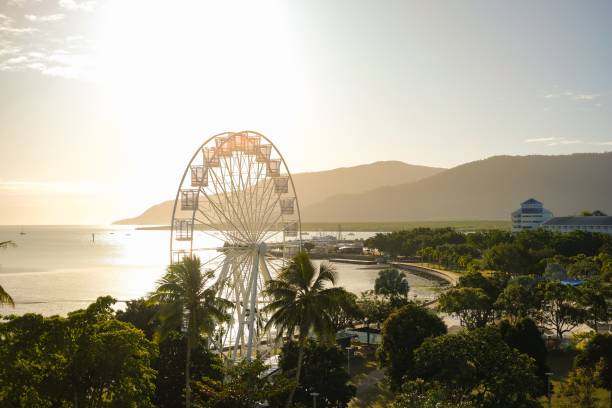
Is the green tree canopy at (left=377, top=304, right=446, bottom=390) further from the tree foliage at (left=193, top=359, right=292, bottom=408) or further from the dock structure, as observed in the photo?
the dock structure

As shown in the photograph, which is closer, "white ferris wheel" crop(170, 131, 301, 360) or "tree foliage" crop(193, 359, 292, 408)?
"tree foliage" crop(193, 359, 292, 408)

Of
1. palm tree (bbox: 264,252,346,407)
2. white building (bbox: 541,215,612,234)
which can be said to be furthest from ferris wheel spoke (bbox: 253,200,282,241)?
white building (bbox: 541,215,612,234)

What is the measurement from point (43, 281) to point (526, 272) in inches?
3739

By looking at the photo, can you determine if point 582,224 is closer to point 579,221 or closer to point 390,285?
point 579,221

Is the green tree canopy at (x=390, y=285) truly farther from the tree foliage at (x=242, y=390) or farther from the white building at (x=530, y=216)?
the white building at (x=530, y=216)

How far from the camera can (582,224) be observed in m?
167

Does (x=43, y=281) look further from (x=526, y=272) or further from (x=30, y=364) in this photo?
(x=30, y=364)

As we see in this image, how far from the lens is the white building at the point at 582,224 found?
162125mm

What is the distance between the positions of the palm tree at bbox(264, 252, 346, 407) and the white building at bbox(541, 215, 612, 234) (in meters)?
154

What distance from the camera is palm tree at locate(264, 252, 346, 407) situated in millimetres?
26750

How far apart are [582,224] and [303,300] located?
16088 centimetres

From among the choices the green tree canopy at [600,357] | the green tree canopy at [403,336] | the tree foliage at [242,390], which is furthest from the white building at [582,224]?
Result: the tree foliage at [242,390]

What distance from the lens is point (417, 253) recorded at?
151m

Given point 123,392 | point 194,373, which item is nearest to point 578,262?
point 194,373
